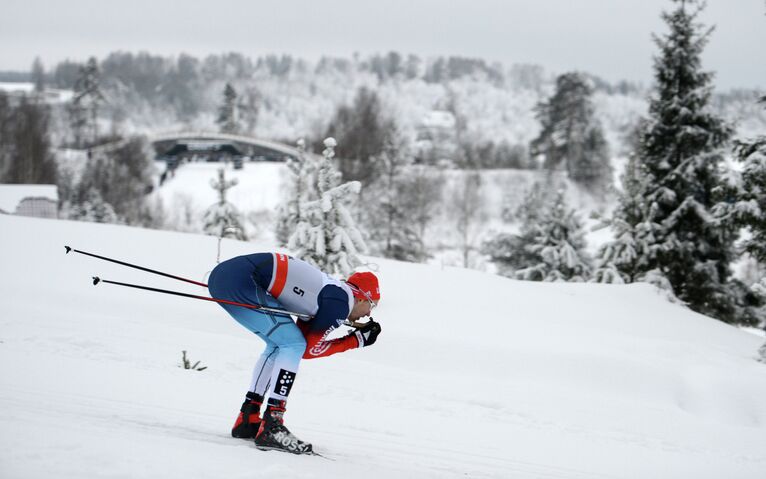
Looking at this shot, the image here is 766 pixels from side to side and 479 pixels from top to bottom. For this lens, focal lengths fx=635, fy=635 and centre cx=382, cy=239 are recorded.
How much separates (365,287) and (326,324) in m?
0.50

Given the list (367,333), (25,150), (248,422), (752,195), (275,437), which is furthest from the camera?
(25,150)

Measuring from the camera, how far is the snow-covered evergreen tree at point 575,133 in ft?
215

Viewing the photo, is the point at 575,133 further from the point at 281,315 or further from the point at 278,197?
the point at 281,315

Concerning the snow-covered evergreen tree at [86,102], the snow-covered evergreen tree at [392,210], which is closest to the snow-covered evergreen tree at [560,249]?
the snow-covered evergreen tree at [392,210]

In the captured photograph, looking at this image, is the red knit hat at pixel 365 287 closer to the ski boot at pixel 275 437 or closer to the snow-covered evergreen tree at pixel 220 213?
the ski boot at pixel 275 437

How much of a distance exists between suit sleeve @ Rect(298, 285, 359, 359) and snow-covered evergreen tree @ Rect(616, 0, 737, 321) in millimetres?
17329

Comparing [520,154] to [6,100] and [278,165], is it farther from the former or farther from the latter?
[6,100]

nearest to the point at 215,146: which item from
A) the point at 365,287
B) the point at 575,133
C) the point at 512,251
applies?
the point at 575,133

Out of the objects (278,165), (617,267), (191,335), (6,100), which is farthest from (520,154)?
(191,335)

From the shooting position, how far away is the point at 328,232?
1403 cm

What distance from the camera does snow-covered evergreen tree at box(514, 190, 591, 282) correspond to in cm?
2248

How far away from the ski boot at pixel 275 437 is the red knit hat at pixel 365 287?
107cm

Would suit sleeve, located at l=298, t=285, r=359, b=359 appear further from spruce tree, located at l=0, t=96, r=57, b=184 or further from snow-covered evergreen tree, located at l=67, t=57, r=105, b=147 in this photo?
snow-covered evergreen tree, located at l=67, t=57, r=105, b=147

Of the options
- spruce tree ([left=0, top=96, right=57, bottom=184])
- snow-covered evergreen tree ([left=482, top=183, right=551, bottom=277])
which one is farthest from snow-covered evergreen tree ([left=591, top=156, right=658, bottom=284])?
spruce tree ([left=0, top=96, right=57, bottom=184])
